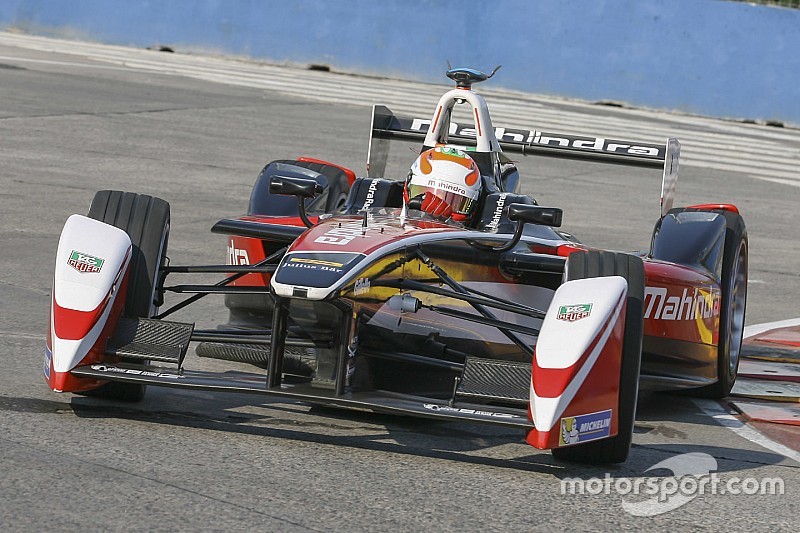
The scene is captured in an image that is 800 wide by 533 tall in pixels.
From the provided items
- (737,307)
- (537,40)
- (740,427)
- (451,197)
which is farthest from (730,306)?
(537,40)

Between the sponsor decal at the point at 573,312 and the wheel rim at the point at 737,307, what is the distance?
7.24 ft

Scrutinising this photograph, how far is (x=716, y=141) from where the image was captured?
21.4 metres

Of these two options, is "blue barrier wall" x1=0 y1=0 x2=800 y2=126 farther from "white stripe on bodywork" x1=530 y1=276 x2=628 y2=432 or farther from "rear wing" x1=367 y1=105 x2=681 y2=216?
"white stripe on bodywork" x1=530 y1=276 x2=628 y2=432

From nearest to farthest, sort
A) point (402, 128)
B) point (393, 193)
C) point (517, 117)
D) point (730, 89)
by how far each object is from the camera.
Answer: point (393, 193), point (402, 128), point (517, 117), point (730, 89)

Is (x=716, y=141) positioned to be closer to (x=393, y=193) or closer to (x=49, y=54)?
(x=49, y=54)

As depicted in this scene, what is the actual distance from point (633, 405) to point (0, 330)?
374 cm

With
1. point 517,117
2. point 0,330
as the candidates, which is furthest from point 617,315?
point 517,117

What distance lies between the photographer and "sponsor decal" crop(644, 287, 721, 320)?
22.4ft

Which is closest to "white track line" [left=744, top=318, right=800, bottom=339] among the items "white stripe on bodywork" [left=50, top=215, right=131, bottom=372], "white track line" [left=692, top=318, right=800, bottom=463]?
"white track line" [left=692, top=318, right=800, bottom=463]

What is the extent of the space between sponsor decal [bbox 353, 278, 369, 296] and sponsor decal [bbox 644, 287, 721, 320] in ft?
5.45

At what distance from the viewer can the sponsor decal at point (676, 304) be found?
6.84m

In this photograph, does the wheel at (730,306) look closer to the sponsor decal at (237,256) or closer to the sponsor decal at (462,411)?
the sponsor decal at (462,411)

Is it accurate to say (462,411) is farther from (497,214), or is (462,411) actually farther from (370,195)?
(370,195)

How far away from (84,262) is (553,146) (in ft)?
12.6
